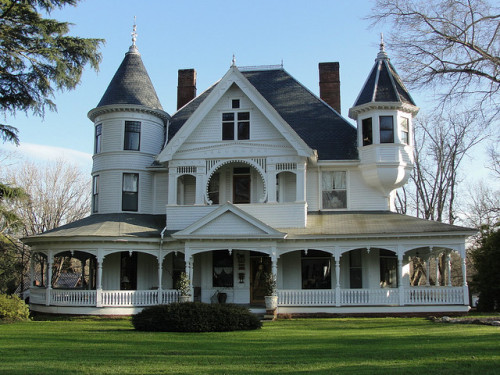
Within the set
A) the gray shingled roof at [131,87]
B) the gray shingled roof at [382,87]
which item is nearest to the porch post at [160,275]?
the gray shingled roof at [131,87]

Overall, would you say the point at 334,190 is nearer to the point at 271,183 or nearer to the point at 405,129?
the point at 271,183

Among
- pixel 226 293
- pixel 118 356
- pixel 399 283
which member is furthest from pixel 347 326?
pixel 118 356

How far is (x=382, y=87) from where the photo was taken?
28359mm

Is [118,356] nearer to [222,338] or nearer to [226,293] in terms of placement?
[222,338]

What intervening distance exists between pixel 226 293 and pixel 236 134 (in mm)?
7428

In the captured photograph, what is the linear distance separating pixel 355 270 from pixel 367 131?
6.68m

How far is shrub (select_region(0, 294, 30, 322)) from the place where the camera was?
2208 cm

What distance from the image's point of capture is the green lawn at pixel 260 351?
11297 mm

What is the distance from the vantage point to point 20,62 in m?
22.9

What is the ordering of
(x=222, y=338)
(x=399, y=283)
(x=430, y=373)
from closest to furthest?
(x=430, y=373)
(x=222, y=338)
(x=399, y=283)

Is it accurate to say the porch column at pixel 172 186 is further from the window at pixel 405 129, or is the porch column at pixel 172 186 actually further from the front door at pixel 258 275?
the window at pixel 405 129

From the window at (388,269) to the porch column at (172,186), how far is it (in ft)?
32.8

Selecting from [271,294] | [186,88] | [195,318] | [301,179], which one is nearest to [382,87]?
[301,179]

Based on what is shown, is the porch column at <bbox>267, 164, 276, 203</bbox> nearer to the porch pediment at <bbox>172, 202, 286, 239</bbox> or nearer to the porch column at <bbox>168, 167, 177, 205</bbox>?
the porch pediment at <bbox>172, 202, 286, 239</bbox>
